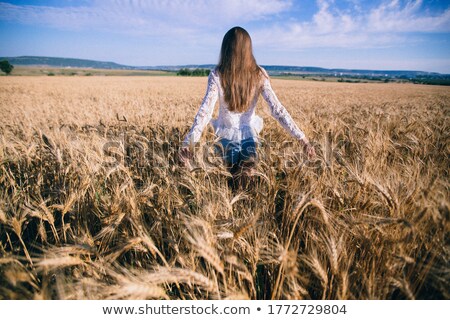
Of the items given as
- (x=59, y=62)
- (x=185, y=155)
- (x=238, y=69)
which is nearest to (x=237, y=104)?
(x=238, y=69)

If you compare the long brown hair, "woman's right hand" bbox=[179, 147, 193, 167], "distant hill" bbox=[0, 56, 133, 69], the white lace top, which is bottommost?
A: "woman's right hand" bbox=[179, 147, 193, 167]

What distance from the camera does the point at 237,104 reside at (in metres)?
2.22

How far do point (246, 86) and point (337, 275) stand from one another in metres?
1.57

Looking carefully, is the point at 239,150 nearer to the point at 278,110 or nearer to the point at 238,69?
the point at 278,110

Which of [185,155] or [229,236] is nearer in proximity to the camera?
[229,236]

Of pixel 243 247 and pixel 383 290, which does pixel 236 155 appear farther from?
pixel 383 290

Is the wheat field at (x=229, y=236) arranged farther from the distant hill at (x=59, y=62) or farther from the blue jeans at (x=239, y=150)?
the distant hill at (x=59, y=62)

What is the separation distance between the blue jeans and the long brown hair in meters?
0.33

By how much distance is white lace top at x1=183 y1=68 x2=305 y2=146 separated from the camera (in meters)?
2.19

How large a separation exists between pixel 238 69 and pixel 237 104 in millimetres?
290

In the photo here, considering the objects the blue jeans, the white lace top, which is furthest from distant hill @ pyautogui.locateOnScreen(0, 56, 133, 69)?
the blue jeans

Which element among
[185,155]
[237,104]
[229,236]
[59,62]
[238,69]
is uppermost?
[59,62]

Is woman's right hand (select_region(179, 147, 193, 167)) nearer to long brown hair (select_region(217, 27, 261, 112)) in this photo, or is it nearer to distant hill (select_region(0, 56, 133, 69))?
long brown hair (select_region(217, 27, 261, 112))

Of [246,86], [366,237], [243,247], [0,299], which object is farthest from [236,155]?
[0,299]
